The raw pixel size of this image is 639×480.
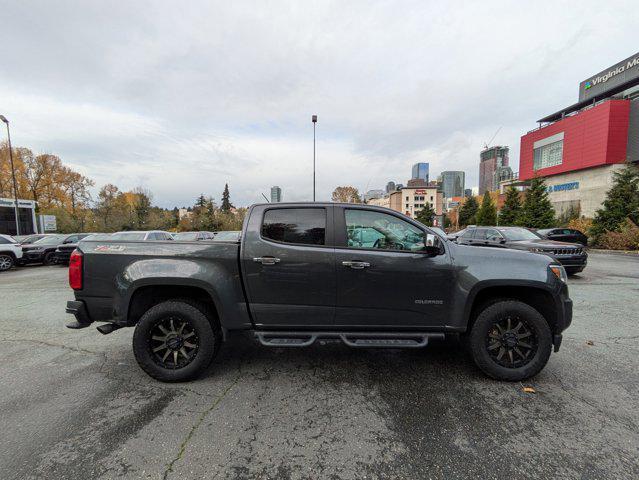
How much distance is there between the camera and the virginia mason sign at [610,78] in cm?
3164

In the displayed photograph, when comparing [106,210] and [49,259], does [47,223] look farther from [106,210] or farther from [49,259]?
[49,259]

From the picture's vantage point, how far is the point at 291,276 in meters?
3.25

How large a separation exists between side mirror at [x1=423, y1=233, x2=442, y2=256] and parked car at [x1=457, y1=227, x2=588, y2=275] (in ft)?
17.3

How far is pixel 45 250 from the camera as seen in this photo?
1427 cm

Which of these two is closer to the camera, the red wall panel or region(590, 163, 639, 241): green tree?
region(590, 163, 639, 241): green tree

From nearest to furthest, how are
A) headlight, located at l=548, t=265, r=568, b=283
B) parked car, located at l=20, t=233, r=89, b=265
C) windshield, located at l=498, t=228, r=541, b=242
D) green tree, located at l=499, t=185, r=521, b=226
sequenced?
headlight, located at l=548, t=265, r=568, b=283 < windshield, located at l=498, t=228, r=541, b=242 < parked car, located at l=20, t=233, r=89, b=265 < green tree, located at l=499, t=185, r=521, b=226

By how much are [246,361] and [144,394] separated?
1.12 m

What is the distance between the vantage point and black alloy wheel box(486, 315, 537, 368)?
3264mm

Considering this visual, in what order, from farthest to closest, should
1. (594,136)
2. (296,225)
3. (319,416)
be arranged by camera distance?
(594,136)
(296,225)
(319,416)

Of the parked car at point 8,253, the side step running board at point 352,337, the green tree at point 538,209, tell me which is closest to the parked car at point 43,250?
the parked car at point 8,253

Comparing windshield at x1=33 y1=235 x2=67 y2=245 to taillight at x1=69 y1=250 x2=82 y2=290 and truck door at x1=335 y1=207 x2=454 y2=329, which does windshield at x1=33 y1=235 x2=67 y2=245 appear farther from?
truck door at x1=335 y1=207 x2=454 y2=329

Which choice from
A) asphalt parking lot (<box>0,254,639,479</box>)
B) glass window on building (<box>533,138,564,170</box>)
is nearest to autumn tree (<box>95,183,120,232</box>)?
asphalt parking lot (<box>0,254,639,479</box>)

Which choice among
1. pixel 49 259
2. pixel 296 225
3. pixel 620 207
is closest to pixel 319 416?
pixel 296 225

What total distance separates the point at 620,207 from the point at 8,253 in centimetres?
3446
